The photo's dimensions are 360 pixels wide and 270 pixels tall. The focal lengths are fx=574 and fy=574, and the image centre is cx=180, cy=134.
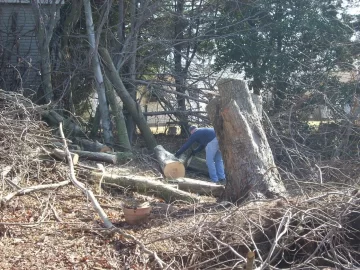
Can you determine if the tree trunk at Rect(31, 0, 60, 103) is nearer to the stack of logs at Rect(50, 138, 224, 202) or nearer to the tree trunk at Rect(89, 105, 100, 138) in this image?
the tree trunk at Rect(89, 105, 100, 138)

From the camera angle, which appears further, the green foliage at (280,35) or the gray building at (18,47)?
the green foliage at (280,35)

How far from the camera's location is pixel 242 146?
24.6 ft

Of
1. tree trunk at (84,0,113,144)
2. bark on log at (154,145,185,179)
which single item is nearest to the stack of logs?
bark on log at (154,145,185,179)

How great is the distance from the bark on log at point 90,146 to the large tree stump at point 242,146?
385 cm

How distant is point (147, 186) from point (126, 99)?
15.9 ft

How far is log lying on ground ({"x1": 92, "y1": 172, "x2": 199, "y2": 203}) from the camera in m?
8.15

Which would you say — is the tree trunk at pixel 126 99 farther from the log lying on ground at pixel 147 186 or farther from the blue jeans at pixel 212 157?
the log lying on ground at pixel 147 186

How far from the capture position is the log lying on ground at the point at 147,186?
26.7 feet

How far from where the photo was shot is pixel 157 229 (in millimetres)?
6480

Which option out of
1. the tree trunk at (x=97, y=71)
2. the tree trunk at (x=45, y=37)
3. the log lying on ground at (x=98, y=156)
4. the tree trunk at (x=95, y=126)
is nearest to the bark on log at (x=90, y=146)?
the log lying on ground at (x=98, y=156)

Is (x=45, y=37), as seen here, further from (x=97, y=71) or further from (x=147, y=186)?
(x=147, y=186)

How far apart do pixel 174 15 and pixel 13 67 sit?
171 inches

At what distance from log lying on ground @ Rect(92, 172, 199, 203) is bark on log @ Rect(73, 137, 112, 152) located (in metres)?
2.66

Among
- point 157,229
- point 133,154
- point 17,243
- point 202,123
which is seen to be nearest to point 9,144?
point 17,243
